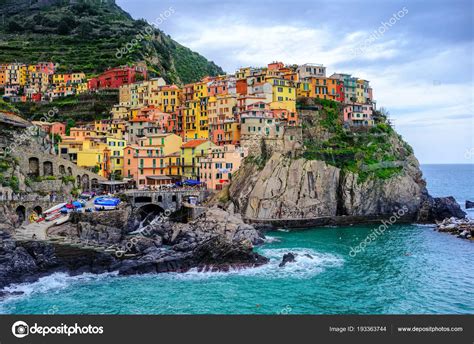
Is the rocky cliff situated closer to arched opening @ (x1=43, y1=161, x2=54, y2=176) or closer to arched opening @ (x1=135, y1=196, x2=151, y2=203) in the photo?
arched opening @ (x1=135, y1=196, x2=151, y2=203)

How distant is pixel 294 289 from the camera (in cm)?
3325

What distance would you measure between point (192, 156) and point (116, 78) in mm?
36774

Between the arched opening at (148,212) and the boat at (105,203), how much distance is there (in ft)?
18.2

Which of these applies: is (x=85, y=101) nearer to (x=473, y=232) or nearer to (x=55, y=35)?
(x=55, y=35)

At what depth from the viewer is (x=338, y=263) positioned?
40.9m

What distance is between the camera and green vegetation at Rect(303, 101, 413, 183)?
65.9m

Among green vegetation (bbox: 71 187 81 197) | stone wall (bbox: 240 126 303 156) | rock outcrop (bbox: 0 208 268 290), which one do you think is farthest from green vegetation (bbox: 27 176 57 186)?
stone wall (bbox: 240 126 303 156)

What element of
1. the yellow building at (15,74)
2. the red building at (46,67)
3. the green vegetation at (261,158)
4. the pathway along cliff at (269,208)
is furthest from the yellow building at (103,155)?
the yellow building at (15,74)

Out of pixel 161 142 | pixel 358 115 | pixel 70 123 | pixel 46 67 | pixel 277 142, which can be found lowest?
pixel 277 142

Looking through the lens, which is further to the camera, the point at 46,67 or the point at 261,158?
the point at 46,67

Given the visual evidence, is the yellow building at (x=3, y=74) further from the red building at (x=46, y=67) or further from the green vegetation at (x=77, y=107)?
the green vegetation at (x=77, y=107)

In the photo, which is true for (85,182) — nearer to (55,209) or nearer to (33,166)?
(33,166)

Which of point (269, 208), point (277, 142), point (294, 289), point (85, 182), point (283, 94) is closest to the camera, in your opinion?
point (294, 289)

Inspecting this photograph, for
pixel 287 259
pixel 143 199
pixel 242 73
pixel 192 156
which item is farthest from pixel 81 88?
pixel 287 259
